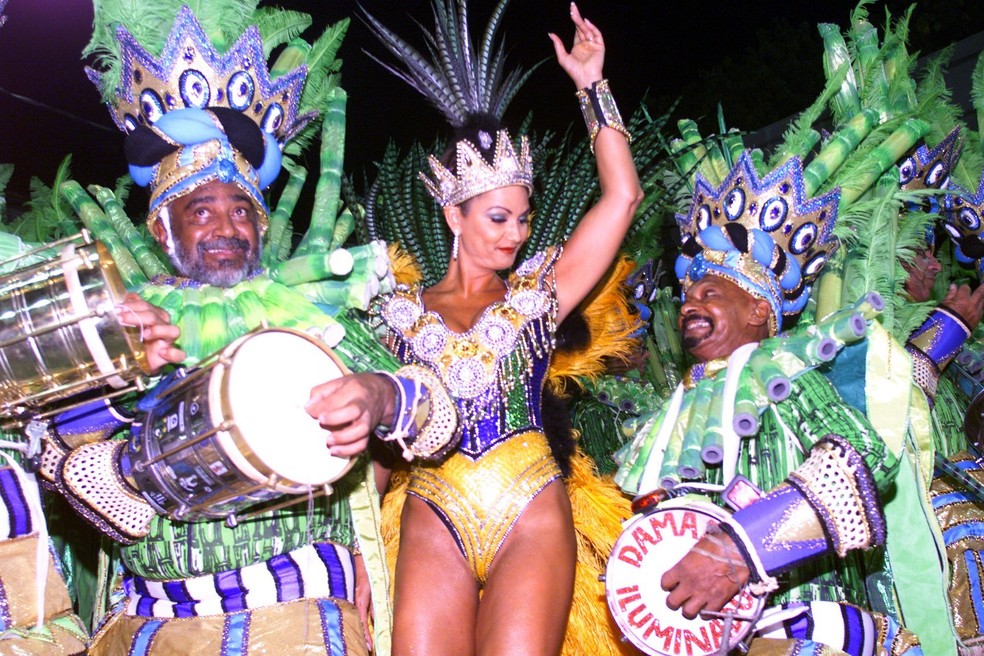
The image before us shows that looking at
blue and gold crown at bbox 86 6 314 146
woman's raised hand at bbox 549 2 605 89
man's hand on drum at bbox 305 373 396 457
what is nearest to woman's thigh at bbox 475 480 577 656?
man's hand on drum at bbox 305 373 396 457

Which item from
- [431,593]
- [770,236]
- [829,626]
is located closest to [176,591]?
[431,593]

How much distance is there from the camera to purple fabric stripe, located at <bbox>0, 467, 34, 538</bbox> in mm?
2354

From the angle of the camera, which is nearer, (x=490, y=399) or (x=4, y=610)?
(x=4, y=610)

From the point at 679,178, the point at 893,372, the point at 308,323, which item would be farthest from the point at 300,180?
the point at 893,372

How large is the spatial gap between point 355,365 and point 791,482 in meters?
1.22

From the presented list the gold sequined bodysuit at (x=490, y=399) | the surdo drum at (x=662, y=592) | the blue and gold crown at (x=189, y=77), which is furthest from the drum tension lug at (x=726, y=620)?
the blue and gold crown at (x=189, y=77)

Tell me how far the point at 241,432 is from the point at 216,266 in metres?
0.88

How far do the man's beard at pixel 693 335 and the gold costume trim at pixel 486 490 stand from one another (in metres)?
0.58

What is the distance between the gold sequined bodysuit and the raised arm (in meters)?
0.06

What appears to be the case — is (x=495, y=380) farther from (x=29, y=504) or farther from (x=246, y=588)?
(x=29, y=504)

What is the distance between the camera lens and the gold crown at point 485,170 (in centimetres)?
319

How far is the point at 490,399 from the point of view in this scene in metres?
2.98

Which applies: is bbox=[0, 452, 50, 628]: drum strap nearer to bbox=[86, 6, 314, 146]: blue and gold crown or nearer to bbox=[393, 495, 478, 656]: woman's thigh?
bbox=[393, 495, 478, 656]: woman's thigh

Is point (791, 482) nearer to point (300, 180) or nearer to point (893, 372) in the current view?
point (893, 372)
